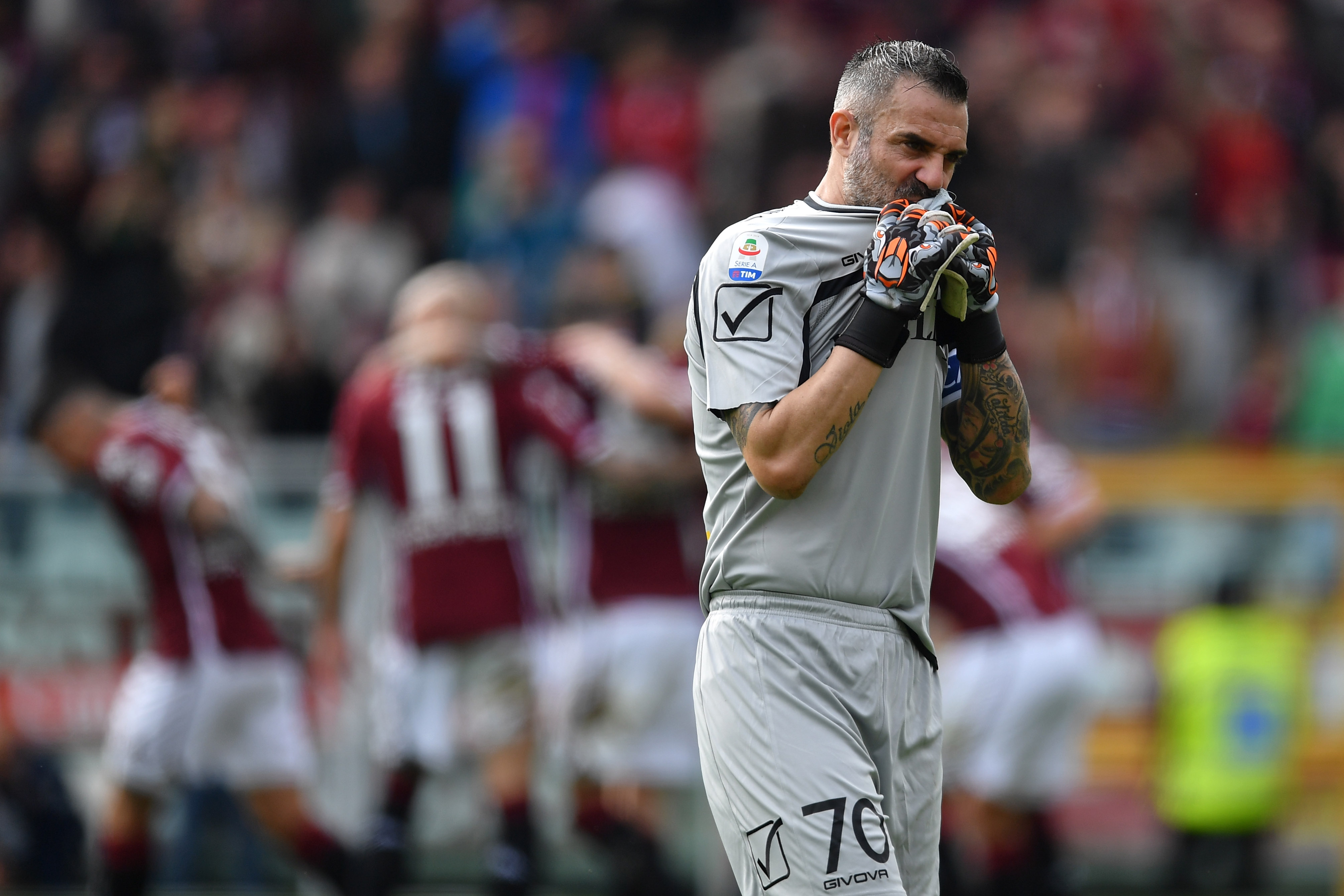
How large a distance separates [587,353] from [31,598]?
359 centimetres

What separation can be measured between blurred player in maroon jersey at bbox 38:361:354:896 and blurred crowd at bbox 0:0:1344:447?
272cm

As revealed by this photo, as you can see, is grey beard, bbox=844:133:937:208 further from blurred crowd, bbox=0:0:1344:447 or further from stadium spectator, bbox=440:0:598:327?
stadium spectator, bbox=440:0:598:327

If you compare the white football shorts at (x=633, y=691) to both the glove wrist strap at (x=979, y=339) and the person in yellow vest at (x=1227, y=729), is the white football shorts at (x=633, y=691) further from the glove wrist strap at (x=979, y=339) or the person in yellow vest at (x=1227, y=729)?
the glove wrist strap at (x=979, y=339)

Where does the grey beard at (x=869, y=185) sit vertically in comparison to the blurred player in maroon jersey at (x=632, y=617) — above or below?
above

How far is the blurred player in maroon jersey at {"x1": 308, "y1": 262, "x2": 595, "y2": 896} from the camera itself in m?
7.94

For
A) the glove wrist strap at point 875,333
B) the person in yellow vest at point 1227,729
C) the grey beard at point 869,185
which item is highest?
the grey beard at point 869,185

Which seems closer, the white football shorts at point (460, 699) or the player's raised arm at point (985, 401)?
the player's raised arm at point (985, 401)

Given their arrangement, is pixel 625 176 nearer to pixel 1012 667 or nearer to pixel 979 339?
pixel 1012 667

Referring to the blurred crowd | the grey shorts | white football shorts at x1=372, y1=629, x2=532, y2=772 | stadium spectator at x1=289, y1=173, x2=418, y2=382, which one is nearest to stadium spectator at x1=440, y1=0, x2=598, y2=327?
the blurred crowd

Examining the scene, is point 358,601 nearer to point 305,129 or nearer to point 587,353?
point 587,353

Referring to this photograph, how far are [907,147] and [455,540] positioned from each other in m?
4.56

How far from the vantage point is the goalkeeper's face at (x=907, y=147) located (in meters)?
3.76

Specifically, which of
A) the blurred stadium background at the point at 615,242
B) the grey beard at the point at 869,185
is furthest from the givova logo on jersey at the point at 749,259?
the blurred stadium background at the point at 615,242

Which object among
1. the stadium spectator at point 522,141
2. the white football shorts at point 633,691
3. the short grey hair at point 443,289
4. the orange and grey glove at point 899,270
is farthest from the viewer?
the stadium spectator at point 522,141
